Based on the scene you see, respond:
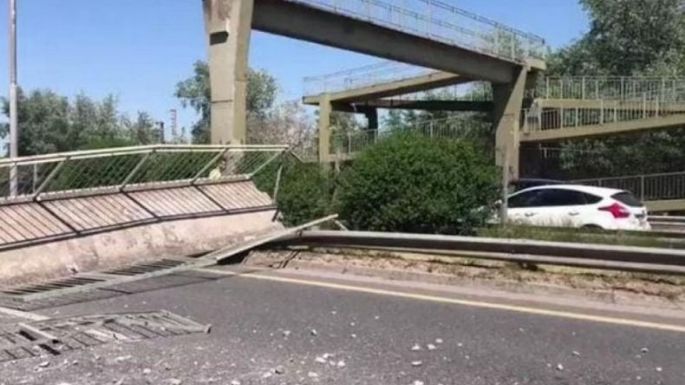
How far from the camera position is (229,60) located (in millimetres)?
28047

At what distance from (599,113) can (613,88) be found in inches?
93.5

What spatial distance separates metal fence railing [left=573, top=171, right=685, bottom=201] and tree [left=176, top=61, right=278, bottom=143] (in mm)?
45115

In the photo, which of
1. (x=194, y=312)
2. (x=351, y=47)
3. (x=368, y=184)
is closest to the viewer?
(x=194, y=312)

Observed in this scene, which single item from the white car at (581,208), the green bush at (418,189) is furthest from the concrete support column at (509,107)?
the green bush at (418,189)

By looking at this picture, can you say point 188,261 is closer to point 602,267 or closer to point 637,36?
point 602,267

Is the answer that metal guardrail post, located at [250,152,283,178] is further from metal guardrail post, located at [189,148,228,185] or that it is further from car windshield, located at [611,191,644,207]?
car windshield, located at [611,191,644,207]

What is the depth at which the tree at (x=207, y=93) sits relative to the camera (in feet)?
255

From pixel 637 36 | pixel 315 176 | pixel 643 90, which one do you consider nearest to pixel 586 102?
pixel 643 90

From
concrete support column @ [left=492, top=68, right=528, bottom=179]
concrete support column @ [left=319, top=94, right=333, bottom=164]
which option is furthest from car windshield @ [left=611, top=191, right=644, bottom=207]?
concrete support column @ [left=319, top=94, right=333, bottom=164]

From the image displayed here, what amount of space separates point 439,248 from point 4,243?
16.4 ft

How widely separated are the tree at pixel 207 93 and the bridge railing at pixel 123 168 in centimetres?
6305

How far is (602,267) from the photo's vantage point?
8359 millimetres

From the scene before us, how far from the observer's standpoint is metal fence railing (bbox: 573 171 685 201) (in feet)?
116

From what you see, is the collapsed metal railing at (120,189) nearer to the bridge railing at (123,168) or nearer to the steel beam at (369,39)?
the bridge railing at (123,168)
